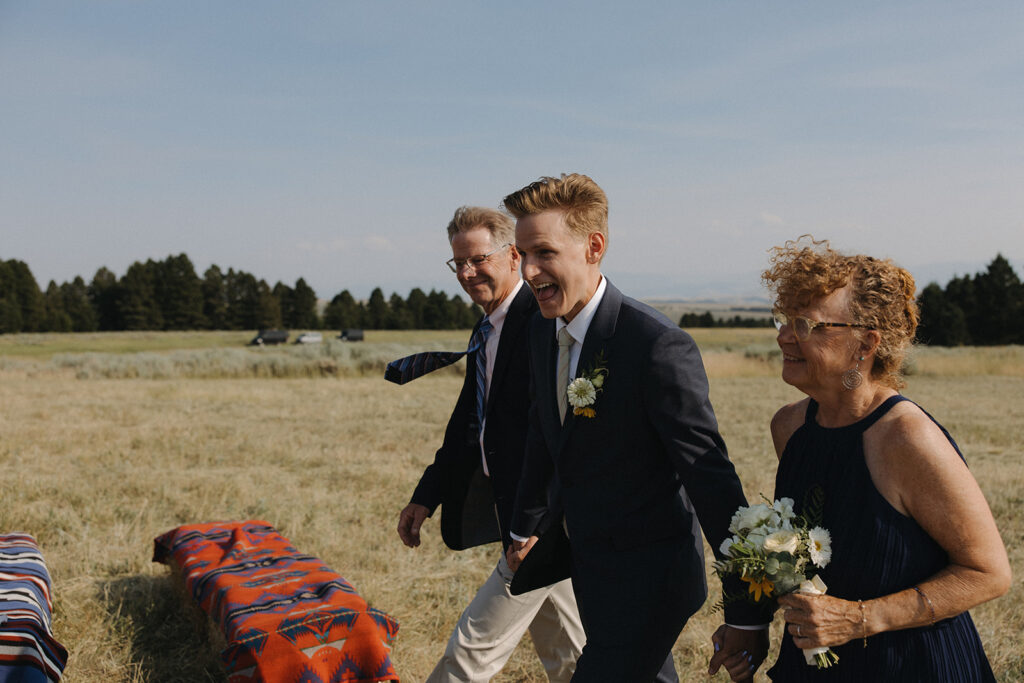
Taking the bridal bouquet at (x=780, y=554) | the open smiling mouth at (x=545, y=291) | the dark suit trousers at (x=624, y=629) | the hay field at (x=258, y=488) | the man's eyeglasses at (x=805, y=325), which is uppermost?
the open smiling mouth at (x=545, y=291)

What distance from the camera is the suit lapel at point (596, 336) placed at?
2.84 metres

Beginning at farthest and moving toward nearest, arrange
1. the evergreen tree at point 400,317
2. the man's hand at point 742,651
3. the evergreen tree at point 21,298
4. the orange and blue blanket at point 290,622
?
Answer: the evergreen tree at point 400,317 < the evergreen tree at point 21,298 < the orange and blue blanket at point 290,622 < the man's hand at point 742,651

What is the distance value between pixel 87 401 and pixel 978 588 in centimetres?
1661

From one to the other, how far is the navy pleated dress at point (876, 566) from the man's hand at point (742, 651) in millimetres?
217

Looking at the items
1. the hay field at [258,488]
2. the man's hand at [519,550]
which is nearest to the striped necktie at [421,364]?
the man's hand at [519,550]

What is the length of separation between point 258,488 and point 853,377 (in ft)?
24.9

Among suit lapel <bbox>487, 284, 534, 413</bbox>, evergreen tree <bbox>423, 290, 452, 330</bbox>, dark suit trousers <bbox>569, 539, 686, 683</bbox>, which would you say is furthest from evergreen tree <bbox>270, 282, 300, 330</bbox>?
dark suit trousers <bbox>569, 539, 686, 683</bbox>

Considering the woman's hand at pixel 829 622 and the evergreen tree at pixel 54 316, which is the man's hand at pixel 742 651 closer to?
the woman's hand at pixel 829 622

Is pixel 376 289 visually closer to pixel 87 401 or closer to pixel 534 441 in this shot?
pixel 87 401

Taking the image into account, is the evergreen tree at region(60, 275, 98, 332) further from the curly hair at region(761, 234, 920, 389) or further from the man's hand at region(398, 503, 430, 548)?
the curly hair at region(761, 234, 920, 389)

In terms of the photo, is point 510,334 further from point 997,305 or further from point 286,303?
point 286,303

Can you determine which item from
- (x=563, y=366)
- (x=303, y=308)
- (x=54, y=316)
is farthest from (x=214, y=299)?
(x=563, y=366)

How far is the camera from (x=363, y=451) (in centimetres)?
1102

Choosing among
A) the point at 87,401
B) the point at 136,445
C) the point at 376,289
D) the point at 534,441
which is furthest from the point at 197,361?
the point at 376,289
